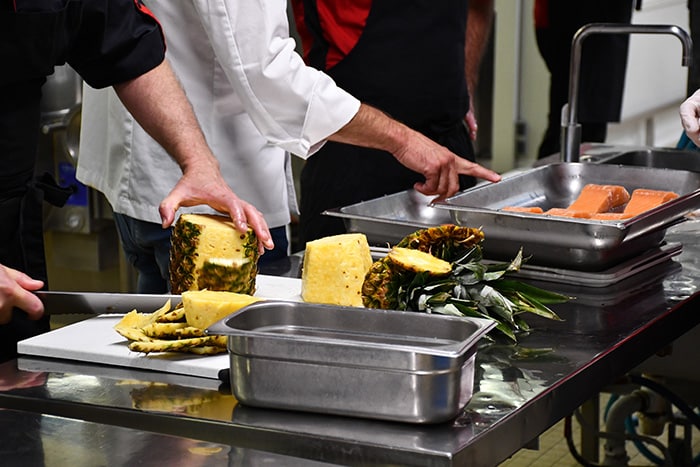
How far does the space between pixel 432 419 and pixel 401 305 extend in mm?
334

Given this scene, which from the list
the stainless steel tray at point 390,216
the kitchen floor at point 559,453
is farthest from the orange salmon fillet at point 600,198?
the kitchen floor at point 559,453

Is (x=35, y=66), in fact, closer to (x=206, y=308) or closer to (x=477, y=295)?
(x=206, y=308)

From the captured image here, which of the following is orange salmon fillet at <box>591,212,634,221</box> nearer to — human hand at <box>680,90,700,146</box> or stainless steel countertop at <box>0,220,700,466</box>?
stainless steel countertop at <box>0,220,700,466</box>

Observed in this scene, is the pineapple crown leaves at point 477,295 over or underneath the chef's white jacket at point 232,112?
underneath

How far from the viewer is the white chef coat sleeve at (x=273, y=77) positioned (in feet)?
6.50

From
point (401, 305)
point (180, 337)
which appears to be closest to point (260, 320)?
point (180, 337)

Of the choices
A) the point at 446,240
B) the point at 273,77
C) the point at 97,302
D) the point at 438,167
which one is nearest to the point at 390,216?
the point at 438,167

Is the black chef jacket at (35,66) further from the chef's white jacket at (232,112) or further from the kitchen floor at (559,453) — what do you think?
the kitchen floor at (559,453)

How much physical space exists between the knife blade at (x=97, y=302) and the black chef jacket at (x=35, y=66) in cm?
24

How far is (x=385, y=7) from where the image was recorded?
8.54 feet

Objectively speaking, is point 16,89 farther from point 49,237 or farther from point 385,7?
point 49,237

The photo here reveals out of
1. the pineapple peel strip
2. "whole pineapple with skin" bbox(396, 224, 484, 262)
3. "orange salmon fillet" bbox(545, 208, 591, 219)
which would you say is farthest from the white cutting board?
"orange salmon fillet" bbox(545, 208, 591, 219)

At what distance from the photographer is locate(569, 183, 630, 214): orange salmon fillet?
1998 millimetres

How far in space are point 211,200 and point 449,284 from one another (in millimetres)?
420
